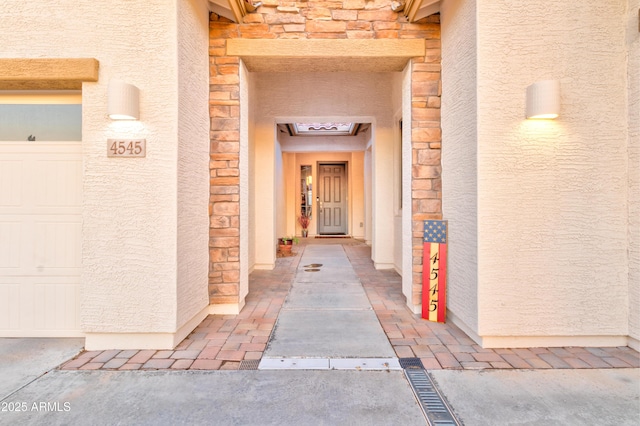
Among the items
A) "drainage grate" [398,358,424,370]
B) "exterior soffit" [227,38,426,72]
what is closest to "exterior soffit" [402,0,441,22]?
"exterior soffit" [227,38,426,72]

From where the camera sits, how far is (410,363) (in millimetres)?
2287

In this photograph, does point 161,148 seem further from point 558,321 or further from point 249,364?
point 558,321

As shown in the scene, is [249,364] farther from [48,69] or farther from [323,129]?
[323,129]

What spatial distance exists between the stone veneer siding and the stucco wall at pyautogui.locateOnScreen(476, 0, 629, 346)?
0.78 meters

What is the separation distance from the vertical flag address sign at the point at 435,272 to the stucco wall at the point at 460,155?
61 millimetres

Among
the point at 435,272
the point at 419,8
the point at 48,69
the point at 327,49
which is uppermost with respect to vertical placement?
the point at 419,8

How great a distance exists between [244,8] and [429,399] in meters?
3.52

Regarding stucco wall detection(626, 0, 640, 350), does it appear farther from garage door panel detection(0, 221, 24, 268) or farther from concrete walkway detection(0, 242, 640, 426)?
garage door panel detection(0, 221, 24, 268)

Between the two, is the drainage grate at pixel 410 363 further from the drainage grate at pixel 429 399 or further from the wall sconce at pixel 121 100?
the wall sconce at pixel 121 100

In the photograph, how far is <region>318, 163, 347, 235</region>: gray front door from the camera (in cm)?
1123

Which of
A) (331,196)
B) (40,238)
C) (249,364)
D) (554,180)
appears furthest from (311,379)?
(331,196)

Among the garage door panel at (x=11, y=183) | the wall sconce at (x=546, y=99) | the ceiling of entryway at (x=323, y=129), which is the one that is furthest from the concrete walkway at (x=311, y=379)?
the ceiling of entryway at (x=323, y=129)

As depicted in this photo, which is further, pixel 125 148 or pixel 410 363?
pixel 125 148

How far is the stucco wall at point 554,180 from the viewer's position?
2529 mm
